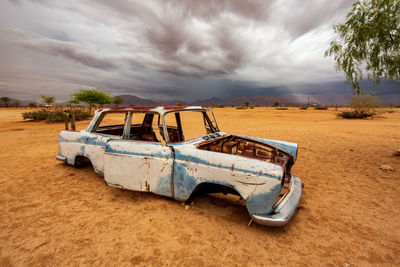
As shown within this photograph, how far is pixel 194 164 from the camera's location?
2461 millimetres

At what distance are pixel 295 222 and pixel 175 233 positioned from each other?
1711 mm

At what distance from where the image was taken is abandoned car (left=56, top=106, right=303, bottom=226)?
2.18 metres

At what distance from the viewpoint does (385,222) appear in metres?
2.62

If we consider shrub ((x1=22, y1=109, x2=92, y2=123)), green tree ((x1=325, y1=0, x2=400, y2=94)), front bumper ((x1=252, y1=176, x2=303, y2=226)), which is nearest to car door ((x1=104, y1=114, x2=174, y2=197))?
front bumper ((x1=252, y1=176, x2=303, y2=226))

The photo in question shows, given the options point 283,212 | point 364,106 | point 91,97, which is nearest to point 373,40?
point 283,212

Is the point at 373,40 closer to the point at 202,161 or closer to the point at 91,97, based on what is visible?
the point at 202,161

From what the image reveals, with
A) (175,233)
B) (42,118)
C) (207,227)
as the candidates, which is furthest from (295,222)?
(42,118)

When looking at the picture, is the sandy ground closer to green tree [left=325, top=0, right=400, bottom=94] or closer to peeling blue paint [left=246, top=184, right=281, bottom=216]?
peeling blue paint [left=246, top=184, right=281, bottom=216]

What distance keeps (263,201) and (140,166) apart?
1.79m

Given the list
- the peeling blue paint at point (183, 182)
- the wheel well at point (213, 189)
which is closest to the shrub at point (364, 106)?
the wheel well at point (213, 189)

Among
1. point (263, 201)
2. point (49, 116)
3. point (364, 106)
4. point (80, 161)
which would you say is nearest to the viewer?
point (263, 201)

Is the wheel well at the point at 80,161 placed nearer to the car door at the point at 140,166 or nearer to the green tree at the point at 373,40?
the car door at the point at 140,166

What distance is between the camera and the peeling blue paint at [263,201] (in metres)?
2.11

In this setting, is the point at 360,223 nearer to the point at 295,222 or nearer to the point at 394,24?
the point at 295,222
